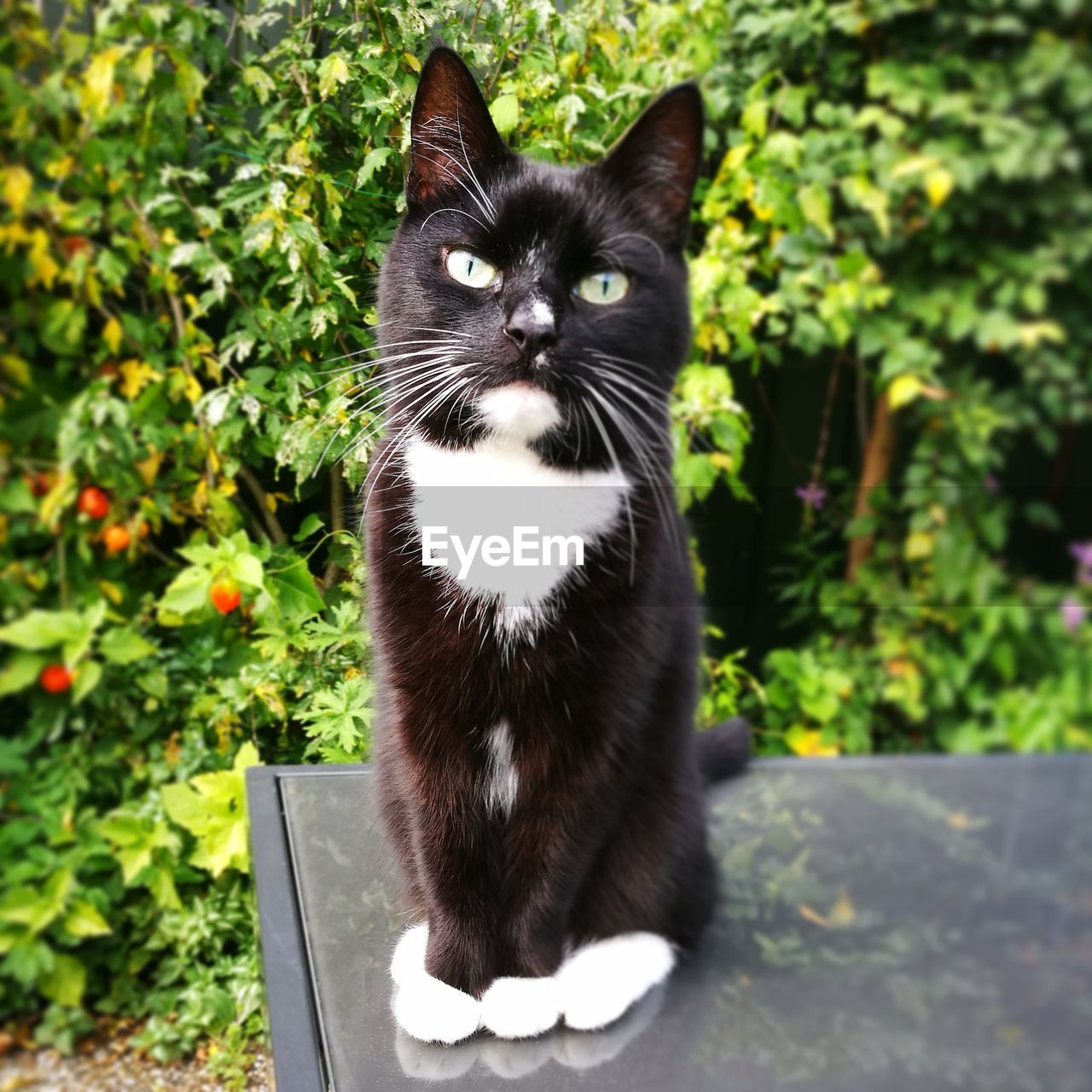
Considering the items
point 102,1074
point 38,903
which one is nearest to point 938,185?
point 38,903

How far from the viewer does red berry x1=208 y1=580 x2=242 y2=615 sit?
2.73 ft

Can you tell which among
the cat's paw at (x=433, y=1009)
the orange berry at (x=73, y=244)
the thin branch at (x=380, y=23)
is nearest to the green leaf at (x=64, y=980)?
the cat's paw at (x=433, y=1009)

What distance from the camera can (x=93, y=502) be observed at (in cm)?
84

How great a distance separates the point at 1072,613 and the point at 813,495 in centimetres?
28

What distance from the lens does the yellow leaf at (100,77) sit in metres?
0.71

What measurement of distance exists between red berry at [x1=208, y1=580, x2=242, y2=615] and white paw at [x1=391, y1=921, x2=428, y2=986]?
339 mm

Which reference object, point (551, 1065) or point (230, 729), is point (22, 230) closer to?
point (230, 729)

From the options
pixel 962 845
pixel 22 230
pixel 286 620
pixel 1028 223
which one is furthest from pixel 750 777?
pixel 22 230

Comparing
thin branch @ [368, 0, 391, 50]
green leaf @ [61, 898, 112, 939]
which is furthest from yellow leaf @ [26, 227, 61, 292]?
green leaf @ [61, 898, 112, 939]

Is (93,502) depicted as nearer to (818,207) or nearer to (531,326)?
(531,326)

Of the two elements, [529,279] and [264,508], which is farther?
[264,508]

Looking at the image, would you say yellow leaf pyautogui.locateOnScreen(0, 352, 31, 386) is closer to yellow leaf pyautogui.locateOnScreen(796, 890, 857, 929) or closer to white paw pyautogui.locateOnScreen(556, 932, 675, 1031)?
white paw pyautogui.locateOnScreen(556, 932, 675, 1031)

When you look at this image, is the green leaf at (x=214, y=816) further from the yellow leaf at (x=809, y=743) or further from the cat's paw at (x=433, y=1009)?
the yellow leaf at (x=809, y=743)

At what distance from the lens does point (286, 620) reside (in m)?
0.78
